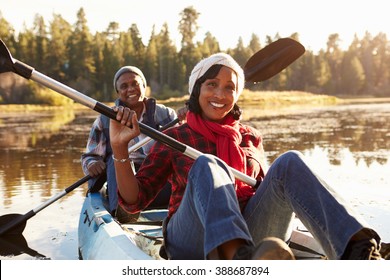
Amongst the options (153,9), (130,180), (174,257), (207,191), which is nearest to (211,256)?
(207,191)

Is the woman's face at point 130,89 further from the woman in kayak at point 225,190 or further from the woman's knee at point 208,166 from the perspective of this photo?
the woman's knee at point 208,166

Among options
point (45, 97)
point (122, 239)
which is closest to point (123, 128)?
point (122, 239)

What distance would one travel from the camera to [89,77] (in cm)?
2752

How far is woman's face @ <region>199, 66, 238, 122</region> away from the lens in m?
2.09

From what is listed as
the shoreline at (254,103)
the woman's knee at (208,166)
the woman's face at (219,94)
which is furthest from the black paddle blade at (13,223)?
the shoreline at (254,103)

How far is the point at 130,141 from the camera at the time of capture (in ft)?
11.0

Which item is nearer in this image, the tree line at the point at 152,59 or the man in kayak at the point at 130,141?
the man in kayak at the point at 130,141

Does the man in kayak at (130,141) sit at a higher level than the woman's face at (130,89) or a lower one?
lower

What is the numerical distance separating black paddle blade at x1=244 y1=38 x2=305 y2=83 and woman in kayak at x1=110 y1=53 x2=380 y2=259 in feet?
4.94

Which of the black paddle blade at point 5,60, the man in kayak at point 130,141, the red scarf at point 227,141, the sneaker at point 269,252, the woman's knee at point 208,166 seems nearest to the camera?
the sneaker at point 269,252

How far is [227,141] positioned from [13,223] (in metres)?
2.31

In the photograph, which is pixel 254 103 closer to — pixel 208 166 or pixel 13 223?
pixel 13 223

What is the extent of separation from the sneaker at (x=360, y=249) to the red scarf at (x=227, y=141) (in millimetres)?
561

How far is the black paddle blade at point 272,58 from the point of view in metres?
3.60
